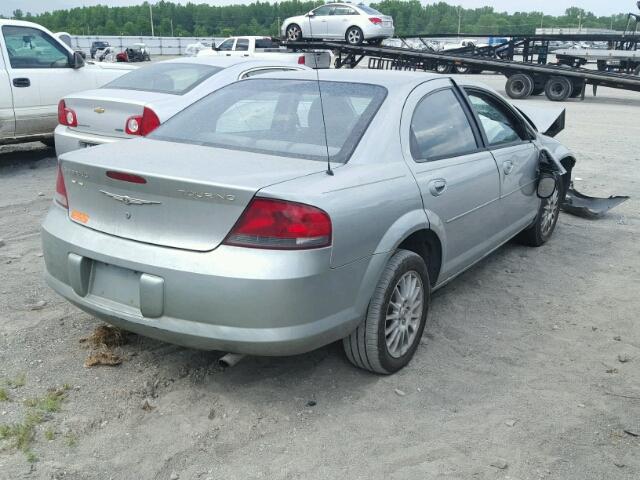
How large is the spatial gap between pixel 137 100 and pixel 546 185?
4.27m

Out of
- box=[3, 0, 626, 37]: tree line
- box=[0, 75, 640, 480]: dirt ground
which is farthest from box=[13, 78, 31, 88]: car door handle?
box=[3, 0, 626, 37]: tree line

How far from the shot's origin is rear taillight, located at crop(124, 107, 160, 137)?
6.71m

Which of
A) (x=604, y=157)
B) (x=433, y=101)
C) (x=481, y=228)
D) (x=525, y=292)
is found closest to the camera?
(x=433, y=101)

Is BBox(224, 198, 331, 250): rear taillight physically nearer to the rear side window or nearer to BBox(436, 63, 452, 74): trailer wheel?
the rear side window

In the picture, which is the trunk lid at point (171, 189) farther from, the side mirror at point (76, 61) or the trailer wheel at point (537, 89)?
the trailer wheel at point (537, 89)

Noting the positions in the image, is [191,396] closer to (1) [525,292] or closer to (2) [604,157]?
(1) [525,292]

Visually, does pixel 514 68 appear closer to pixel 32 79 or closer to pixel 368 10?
pixel 368 10

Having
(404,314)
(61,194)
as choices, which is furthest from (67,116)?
(404,314)

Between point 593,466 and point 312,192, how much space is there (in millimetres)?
1685

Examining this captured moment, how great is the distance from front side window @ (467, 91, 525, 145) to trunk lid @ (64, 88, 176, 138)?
3.53 m

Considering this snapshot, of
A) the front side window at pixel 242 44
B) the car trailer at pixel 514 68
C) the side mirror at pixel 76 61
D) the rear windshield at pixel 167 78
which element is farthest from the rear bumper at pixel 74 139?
the front side window at pixel 242 44

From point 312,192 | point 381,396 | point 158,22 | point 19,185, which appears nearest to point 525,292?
point 381,396

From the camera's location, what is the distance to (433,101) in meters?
3.95

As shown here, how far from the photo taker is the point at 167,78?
7629 millimetres
